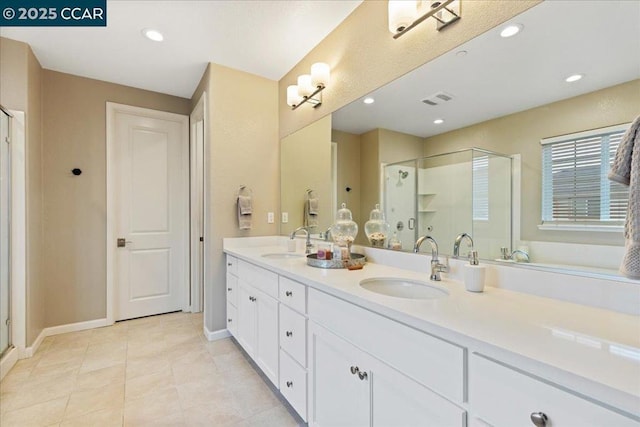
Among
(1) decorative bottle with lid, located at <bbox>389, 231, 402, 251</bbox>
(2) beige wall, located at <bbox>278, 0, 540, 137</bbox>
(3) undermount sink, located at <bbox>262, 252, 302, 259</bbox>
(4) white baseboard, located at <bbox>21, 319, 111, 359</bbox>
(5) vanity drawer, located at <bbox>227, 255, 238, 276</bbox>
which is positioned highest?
(2) beige wall, located at <bbox>278, 0, 540, 137</bbox>

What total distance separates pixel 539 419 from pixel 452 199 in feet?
3.23

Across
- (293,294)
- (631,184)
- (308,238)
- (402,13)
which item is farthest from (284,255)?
(631,184)

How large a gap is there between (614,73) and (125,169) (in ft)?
12.2

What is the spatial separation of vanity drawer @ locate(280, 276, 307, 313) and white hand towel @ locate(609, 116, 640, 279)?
116cm

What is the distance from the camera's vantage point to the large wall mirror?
934 mm

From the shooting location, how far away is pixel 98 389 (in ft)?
6.17

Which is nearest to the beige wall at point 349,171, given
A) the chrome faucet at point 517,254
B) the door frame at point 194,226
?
the chrome faucet at point 517,254

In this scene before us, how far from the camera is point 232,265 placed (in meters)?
2.45

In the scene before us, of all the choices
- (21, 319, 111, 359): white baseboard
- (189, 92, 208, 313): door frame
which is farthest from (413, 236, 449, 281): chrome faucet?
(21, 319, 111, 359): white baseboard

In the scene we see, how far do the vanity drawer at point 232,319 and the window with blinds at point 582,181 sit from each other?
2.17 meters

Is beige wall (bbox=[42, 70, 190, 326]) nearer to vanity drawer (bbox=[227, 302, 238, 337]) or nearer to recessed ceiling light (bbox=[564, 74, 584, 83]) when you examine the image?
vanity drawer (bbox=[227, 302, 238, 337])

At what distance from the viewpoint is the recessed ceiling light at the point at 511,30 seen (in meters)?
1.13

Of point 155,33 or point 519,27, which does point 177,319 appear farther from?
point 519,27

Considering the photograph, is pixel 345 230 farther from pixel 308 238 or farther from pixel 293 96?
pixel 293 96
